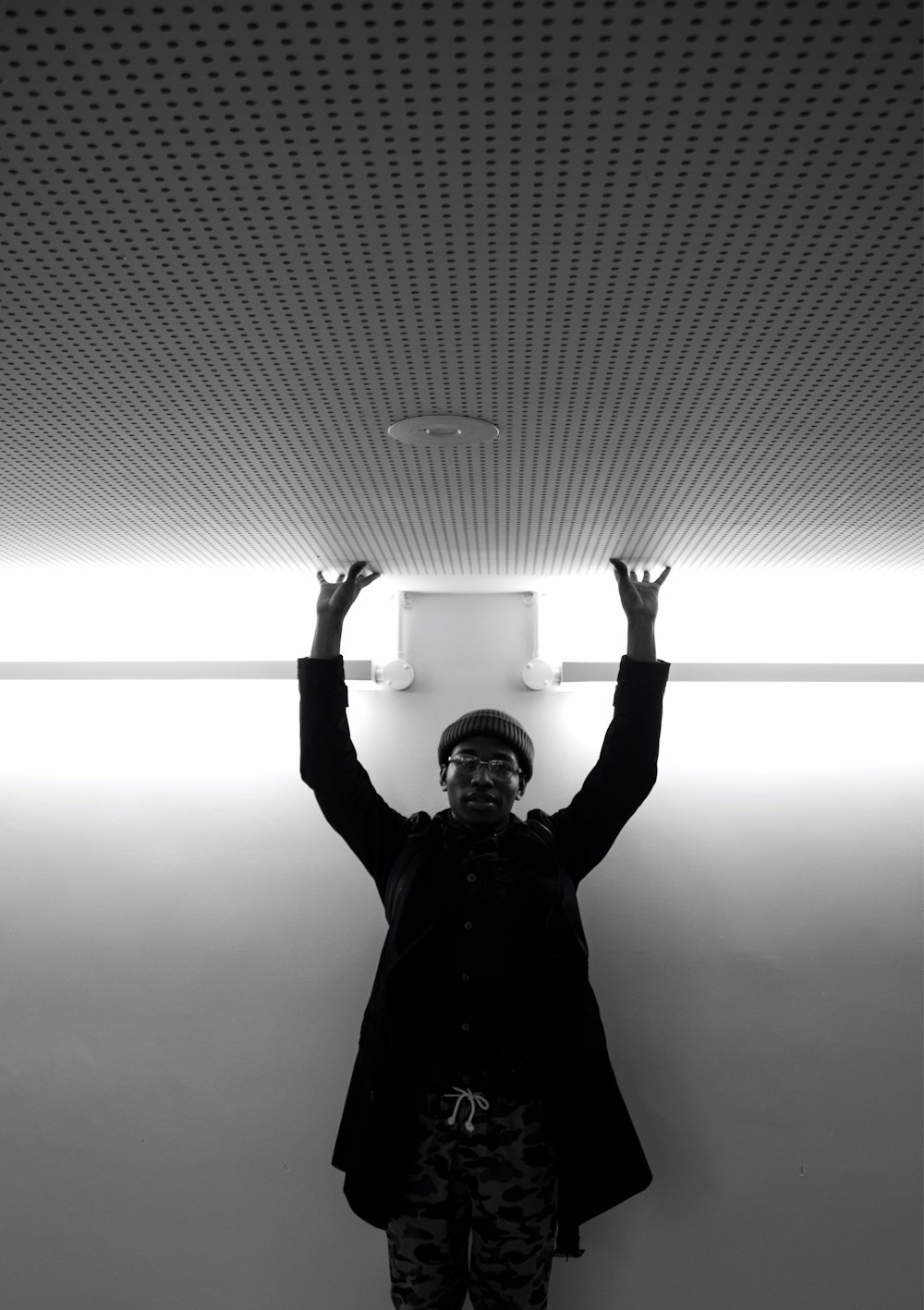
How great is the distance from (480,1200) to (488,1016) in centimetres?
31

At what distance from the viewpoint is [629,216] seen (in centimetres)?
86

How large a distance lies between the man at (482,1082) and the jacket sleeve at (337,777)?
2.9 inches

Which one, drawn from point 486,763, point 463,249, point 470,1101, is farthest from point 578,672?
point 463,249

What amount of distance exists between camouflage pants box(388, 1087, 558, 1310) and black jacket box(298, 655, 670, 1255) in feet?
0.10

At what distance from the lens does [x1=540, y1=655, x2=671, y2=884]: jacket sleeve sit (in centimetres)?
193

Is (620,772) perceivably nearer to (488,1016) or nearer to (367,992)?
(488,1016)

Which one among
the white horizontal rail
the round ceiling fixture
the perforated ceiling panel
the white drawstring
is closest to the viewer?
the perforated ceiling panel

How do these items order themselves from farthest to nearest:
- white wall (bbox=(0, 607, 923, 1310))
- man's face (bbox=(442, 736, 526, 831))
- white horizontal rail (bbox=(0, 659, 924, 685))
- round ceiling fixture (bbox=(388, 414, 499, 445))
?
white horizontal rail (bbox=(0, 659, 924, 685)) → white wall (bbox=(0, 607, 923, 1310)) → man's face (bbox=(442, 736, 526, 831)) → round ceiling fixture (bbox=(388, 414, 499, 445))

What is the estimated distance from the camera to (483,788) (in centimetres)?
190

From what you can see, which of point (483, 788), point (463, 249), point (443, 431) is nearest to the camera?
point (463, 249)

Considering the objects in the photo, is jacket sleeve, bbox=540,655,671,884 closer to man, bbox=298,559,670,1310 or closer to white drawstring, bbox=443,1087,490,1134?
man, bbox=298,559,670,1310

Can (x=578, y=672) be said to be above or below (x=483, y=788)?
above

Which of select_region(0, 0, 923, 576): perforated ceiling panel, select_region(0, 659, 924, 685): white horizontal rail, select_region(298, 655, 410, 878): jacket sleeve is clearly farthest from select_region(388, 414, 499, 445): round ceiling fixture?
select_region(0, 659, 924, 685): white horizontal rail

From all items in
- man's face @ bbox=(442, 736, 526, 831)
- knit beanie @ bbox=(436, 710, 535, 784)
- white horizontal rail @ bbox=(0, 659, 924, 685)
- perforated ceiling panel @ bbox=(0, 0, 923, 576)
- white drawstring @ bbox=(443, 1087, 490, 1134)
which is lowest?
white drawstring @ bbox=(443, 1087, 490, 1134)
